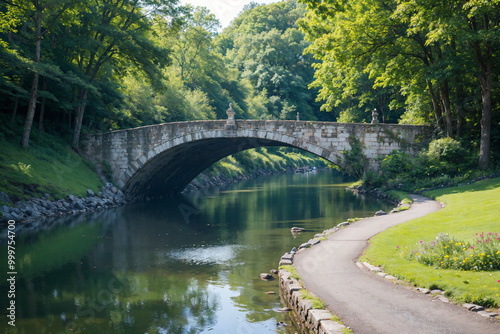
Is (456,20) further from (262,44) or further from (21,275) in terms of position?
(262,44)

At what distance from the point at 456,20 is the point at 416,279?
16.0 m

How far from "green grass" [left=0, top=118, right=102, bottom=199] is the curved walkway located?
51.1 feet

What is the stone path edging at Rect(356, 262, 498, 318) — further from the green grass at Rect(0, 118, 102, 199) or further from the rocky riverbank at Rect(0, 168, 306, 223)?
the green grass at Rect(0, 118, 102, 199)

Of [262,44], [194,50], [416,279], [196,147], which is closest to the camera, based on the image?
[416,279]

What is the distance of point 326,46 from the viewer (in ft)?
86.2

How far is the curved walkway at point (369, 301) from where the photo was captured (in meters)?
6.81

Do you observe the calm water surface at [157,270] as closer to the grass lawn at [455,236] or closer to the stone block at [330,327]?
the stone block at [330,327]

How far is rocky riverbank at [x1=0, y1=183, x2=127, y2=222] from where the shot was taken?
67.1ft

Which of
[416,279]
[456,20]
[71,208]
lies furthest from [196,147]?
[416,279]

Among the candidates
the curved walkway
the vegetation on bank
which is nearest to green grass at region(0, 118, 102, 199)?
the curved walkway

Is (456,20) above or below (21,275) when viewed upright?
above

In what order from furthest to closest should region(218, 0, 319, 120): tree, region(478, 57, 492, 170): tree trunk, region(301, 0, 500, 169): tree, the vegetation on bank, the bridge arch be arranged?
region(218, 0, 319, 120): tree → the bridge arch → the vegetation on bank → region(478, 57, 492, 170): tree trunk → region(301, 0, 500, 169): tree

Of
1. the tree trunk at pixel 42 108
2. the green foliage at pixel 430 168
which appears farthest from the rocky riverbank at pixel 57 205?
the green foliage at pixel 430 168

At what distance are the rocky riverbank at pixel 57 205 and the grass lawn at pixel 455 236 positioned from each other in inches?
631
